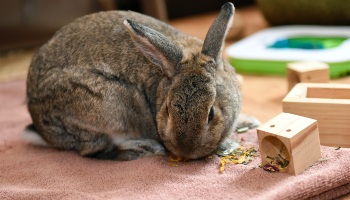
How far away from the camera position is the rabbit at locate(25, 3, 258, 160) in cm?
232

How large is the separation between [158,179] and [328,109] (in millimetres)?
823

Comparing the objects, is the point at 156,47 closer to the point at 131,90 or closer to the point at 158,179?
the point at 131,90

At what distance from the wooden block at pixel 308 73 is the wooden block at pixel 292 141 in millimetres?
873

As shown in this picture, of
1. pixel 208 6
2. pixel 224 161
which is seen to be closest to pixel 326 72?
pixel 224 161

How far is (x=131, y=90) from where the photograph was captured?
2.63 m

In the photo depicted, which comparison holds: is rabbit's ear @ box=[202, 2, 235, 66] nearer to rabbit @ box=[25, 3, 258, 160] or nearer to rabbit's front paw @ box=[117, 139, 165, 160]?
rabbit @ box=[25, 3, 258, 160]

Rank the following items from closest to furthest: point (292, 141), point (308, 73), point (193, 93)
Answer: point (292, 141) < point (193, 93) < point (308, 73)

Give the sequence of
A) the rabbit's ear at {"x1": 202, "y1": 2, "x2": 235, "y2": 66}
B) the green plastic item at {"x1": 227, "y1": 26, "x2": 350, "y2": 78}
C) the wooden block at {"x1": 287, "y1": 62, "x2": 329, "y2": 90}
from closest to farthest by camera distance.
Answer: the rabbit's ear at {"x1": 202, "y1": 2, "x2": 235, "y2": 66}
the wooden block at {"x1": 287, "y1": 62, "x2": 329, "y2": 90}
the green plastic item at {"x1": 227, "y1": 26, "x2": 350, "y2": 78}

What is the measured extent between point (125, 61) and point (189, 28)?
328cm

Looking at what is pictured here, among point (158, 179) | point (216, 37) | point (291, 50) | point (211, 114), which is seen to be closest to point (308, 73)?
point (291, 50)

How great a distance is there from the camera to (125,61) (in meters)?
2.66

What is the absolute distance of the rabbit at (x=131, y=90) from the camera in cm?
232

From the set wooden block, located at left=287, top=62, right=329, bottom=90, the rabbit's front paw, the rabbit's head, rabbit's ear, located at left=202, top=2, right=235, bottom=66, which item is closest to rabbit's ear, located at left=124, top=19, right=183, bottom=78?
the rabbit's head

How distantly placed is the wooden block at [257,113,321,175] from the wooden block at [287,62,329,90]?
87cm
